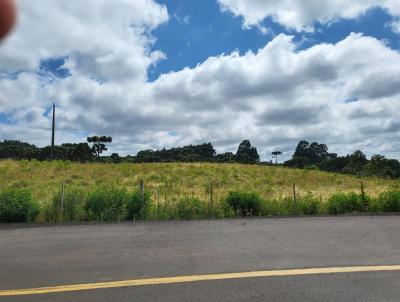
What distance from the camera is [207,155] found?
111375mm

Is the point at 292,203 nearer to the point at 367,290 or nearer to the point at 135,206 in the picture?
the point at 135,206

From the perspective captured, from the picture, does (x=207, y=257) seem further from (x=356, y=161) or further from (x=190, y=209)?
(x=356, y=161)

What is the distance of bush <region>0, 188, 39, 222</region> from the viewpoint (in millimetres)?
14125

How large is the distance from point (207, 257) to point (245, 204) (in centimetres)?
799

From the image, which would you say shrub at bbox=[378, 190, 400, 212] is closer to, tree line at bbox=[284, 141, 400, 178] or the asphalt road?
the asphalt road

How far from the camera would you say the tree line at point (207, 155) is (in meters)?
71.3

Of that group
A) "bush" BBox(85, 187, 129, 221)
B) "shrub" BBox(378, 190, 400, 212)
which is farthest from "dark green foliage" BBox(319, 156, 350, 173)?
"bush" BBox(85, 187, 129, 221)

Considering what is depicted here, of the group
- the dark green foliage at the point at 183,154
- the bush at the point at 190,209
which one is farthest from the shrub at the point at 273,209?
the dark green foliage at the point at 183,154

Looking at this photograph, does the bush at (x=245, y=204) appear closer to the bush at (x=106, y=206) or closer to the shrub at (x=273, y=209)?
the shrub at (x=273, y=209)

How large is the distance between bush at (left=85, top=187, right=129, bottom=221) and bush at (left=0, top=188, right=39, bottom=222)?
5.56 ft

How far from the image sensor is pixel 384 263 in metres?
7.25

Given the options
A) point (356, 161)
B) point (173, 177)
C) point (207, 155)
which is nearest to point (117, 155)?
point (207, 155)

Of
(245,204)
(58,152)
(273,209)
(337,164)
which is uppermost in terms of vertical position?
(58,152)

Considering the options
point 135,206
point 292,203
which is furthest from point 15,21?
point 292,203
